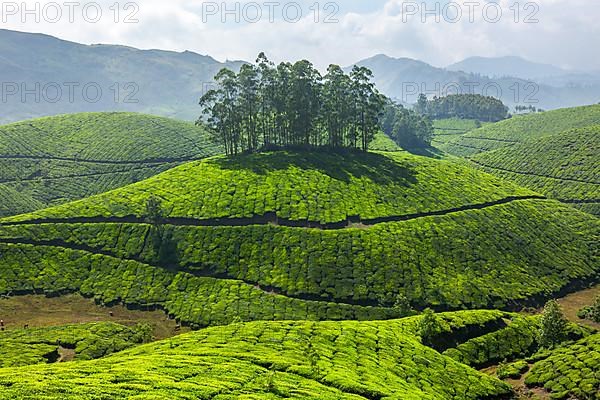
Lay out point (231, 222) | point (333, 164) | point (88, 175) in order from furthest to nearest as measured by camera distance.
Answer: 1. point (88, 175)
2. point (333, 164)
3. point (231, 222)

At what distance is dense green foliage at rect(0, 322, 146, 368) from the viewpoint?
5738cm

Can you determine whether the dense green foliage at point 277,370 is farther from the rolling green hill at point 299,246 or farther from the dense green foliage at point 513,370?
the rolling green hill at point 299,246

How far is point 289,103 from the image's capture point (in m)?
139

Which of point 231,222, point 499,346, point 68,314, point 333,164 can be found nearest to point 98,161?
point 231,222

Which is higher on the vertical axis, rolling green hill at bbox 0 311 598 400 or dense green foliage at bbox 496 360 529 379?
rolling green hill at bbox 0 311 598 400

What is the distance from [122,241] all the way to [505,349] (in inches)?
3230

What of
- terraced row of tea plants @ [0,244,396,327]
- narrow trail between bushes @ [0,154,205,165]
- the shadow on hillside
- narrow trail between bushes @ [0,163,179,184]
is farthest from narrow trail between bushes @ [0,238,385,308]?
narrow trail between bushes @ [0,154,205,165]

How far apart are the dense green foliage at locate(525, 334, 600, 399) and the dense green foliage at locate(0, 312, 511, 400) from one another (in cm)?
596

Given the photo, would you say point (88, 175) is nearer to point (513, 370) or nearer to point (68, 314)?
point (68, 314)

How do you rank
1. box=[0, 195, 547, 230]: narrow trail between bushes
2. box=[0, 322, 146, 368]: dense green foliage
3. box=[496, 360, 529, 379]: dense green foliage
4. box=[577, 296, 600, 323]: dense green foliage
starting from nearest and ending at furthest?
box=[0, 322, 146, 368]: dense green foliage < box=[496, 360, 529, 379]: dense green foliage < box=[577, 296, 600, 323]: dense green foliage < box=[0, 195, 547, 230]: narrow trail between bushes

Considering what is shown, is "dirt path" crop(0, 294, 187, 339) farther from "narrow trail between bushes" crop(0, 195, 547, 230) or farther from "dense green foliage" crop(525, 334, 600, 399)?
"dense green foliage" crop(525, 334, 600, 399)

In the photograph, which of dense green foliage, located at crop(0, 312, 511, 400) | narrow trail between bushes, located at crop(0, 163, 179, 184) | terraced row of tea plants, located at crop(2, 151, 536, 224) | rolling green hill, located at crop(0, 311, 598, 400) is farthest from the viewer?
narrow trail between bushes, located at crop(0, 163, 179, 184)

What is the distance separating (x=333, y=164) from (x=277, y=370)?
304ft

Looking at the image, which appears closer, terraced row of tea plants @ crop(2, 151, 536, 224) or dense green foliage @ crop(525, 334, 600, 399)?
dense green foliage @ crop(525, 334, 600, 399)
